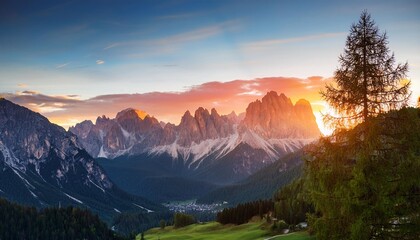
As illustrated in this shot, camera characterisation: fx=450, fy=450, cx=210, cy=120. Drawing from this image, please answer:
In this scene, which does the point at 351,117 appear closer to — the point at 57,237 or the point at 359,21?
the point at 359,21

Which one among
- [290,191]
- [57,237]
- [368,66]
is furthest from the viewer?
[57,237]

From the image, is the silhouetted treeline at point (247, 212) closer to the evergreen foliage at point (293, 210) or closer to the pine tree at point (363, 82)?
the evergreen foliage at point (293, 210)

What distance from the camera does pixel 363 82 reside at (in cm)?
2905

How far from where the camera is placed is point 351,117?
95.6ft

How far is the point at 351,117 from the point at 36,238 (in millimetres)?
186296

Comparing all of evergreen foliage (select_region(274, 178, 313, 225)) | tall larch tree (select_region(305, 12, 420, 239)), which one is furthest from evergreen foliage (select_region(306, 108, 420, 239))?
evergreen foliage (select_region(274, 178, 313, 225))

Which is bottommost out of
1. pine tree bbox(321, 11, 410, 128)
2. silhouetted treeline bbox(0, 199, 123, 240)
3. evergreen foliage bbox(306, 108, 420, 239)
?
silhouetted treeline bbox(0, 199, 123, 240)

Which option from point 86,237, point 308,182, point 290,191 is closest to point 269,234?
point 290,191

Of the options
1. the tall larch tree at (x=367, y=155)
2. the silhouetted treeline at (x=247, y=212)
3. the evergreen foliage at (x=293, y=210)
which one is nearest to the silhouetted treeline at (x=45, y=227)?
the silhouetted treeline at (x=247, y=212)

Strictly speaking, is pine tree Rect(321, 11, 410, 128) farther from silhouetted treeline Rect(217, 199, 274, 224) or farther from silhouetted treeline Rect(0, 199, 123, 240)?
silhouetted treeline Rect(0, 199, 123, 240)

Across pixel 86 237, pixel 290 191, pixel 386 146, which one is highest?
pixel 386 146

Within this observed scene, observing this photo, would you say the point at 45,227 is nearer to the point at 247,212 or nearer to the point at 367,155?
the point at 247,212

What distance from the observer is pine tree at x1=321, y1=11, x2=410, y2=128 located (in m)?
28.2

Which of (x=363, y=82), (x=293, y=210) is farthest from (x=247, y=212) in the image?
(x=363, y=82)
